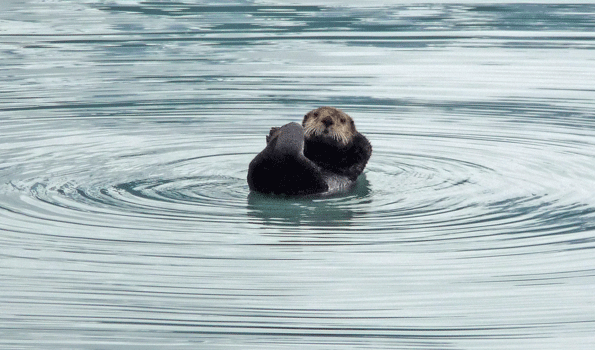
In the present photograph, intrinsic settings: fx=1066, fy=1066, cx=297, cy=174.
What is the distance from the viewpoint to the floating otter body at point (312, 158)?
242 inches

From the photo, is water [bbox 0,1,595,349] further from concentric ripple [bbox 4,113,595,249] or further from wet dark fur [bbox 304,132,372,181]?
wet dark fur [bbox 304,132,372,181]

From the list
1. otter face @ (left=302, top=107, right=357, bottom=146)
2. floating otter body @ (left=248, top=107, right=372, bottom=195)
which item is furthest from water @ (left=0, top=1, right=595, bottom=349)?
otter face @ (left=302, top=107, right=357, bottom=146)

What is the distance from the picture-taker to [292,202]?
6.35 m

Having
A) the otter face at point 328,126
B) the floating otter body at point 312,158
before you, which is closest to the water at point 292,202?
the floating otter body at point 312,158

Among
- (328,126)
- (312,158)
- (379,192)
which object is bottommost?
(379,192)

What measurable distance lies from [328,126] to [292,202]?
0.63m

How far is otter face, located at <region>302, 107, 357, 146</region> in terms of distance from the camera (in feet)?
22.0

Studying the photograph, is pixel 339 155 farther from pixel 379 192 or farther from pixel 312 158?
pixel 379 192

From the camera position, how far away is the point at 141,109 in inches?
392

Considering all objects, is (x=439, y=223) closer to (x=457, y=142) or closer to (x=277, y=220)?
(x=277, y=220)

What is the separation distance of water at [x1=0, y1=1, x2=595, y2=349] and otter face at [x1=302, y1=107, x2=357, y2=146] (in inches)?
14.6

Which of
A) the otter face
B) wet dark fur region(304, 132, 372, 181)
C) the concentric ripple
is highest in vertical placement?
the otter face

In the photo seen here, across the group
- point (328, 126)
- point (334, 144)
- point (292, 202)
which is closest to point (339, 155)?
point (334, 144)

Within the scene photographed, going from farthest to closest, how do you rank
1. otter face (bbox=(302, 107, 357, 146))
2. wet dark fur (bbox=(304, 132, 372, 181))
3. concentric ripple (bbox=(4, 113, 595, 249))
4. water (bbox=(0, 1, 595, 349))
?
wet dark fur (bbox=(304, 132, 372, 181))
otter face (bbox=(302, 107, 357, 146))
concentric ripple (bbox=(4, 113, 595, 249))
water (bbox=(0, 1, 595, 349))
